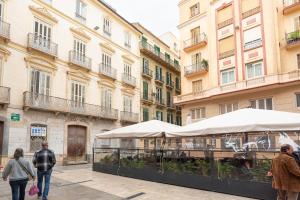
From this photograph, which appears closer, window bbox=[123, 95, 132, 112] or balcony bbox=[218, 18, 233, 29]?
balcony bbox=[218, 18, 233, 29]

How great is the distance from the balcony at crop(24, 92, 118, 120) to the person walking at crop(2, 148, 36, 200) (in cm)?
1156

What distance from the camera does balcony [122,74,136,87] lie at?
89.4 feet

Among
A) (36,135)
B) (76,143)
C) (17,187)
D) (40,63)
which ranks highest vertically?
(40,63)

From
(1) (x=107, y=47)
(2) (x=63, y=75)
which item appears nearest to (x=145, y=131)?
(2) (x=63, y=75)

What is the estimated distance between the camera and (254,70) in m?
21.3

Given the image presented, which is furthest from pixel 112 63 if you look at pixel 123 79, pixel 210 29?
pixel 210 29

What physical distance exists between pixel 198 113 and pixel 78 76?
10.6m


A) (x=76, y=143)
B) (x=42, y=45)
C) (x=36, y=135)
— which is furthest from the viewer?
(x=76, y=143)

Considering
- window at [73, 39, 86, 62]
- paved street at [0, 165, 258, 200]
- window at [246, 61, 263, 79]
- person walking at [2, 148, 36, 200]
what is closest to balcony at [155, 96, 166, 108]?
window at [73, 39, 86, 62]

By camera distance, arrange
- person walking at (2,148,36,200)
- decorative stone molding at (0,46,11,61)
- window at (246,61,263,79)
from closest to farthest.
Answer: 1. person walking at (2,148,36,200)
2. decorative stone molding at (0,46,11,61)
3. window at (246,61,263,79)

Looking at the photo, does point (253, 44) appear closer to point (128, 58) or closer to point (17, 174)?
point (128, 58)

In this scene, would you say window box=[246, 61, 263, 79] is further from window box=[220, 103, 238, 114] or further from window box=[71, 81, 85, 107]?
window box=[71, 81, 85, 107]

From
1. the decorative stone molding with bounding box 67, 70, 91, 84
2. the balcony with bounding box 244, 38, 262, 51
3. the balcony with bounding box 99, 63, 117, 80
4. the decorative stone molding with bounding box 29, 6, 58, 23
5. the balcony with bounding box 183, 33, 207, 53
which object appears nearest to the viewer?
the decorative stone molding with bounding box 29, 6, 58, 23

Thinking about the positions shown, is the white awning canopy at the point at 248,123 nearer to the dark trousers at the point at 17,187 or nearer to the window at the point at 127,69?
the dark trousers at the point at 17,187
